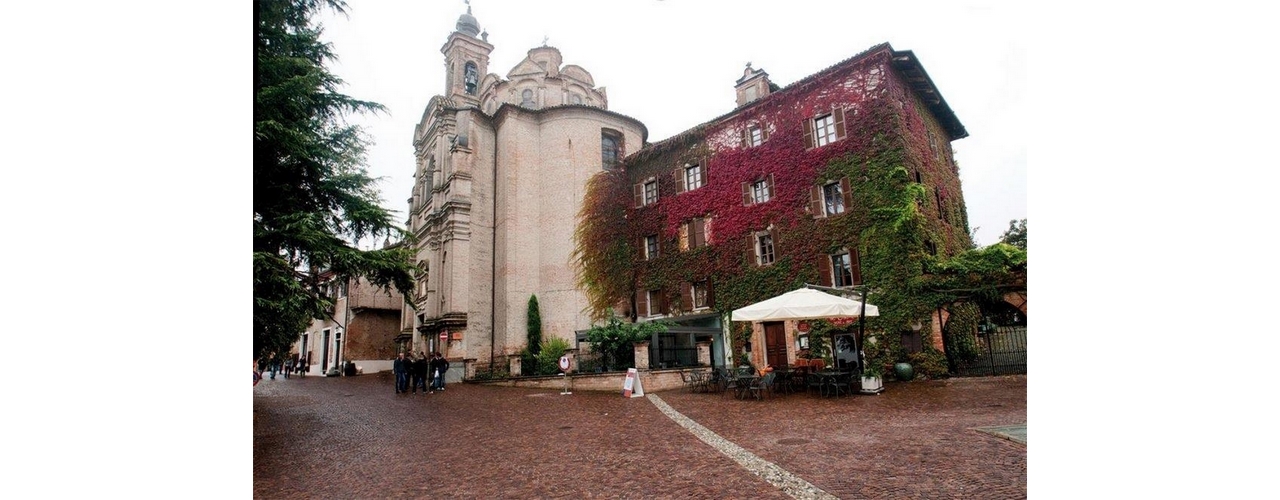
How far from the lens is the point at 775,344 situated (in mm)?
17891

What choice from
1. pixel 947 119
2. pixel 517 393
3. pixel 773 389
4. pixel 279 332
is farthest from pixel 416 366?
pixel 947 119

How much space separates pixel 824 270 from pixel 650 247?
25.0 ft

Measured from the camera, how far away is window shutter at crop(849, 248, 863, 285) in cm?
1569

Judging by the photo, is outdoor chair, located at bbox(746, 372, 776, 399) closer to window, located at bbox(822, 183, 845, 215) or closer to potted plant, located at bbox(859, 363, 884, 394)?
potted plant, located at bbox(859, 363, 884, 394)

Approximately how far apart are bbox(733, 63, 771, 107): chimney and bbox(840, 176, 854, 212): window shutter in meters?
5.81

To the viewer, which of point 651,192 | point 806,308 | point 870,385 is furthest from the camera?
point 651,192

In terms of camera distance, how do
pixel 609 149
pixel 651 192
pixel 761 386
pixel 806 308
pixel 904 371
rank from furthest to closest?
pixel 609 149
pixel 651 192
pixel 904 371
pixel 761 386
pixel 806 308

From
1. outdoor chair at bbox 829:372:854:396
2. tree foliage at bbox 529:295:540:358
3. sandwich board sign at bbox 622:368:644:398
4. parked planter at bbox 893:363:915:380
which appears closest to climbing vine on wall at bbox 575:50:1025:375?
parked planter at bbox 893:363:915:380

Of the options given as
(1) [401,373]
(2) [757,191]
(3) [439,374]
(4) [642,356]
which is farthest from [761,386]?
(1) [401,373]

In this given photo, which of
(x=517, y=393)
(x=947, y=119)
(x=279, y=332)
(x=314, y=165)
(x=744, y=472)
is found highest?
(x=947, y=119)

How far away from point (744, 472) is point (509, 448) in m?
2.96

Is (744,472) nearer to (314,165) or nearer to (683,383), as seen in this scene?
(314,165)

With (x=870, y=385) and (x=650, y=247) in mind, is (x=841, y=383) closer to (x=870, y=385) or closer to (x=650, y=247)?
(x=870, y=385)

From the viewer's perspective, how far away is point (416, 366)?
16109mm
